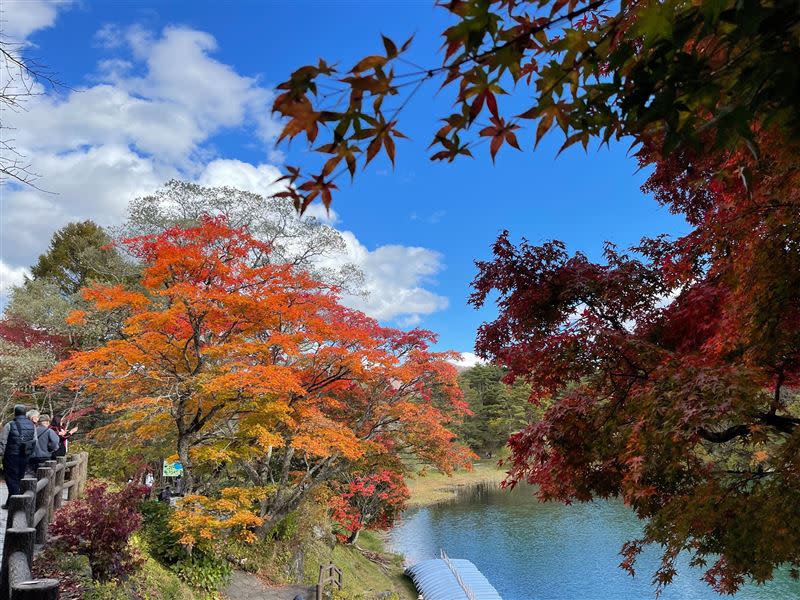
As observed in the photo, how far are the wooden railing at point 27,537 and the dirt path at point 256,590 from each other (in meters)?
3.67

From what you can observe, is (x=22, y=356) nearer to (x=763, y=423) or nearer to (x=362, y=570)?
(x=362, y=570)

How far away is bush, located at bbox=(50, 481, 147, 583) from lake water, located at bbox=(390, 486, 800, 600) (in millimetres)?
12841

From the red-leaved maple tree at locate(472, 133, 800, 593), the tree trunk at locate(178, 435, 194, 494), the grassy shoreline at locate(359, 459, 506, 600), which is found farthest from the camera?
the grassy shoreline at locate(359, 459, 506, 600)

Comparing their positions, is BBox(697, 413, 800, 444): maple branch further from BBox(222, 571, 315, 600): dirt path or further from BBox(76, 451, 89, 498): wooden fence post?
BBox(76, 451, 89, 498): wooden fence post

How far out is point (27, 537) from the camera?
125 inches

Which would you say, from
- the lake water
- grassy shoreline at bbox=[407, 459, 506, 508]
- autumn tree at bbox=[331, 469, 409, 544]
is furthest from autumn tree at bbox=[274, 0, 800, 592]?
grassy shoreline at bbox=[407, 459, 506, 508]

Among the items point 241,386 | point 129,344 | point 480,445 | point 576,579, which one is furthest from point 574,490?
point 480,445

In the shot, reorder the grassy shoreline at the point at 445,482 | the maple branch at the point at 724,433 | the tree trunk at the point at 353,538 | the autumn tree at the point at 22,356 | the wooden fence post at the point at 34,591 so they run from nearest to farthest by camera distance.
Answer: the wooden fence post at the point at 34,591 < the maple branch at the point at 724,433 < the autumn tree at the point at 22,356 < the tree trunk at the point at 353,538 < the grassy shoreline at the point at 445,482

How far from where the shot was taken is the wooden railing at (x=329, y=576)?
1206cm

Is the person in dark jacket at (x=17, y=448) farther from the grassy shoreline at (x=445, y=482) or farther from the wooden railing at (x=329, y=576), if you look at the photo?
the grassy shoreline at (x=445, y=482)

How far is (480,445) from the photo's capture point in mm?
40969

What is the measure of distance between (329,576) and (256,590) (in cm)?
319

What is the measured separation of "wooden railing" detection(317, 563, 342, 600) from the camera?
39.6ft

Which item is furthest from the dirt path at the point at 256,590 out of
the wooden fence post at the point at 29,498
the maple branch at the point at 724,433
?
the maple branch at the point at 724,433
